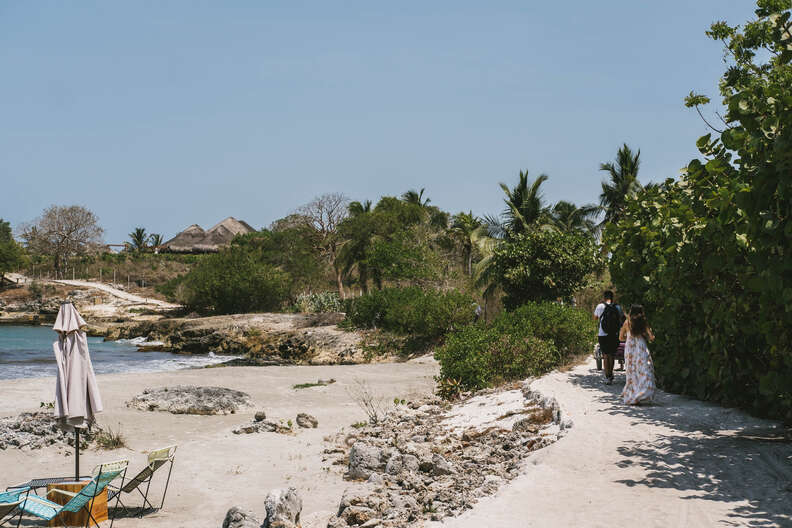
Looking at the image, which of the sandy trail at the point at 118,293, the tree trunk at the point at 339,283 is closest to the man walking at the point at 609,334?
the tree trunk at the point at 339,283

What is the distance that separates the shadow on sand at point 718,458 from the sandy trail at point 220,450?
3486 millimetres

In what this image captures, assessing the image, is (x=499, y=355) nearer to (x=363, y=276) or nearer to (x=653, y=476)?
(x=653, y=476)

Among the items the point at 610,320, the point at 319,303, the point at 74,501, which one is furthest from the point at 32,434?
the point at 319,303

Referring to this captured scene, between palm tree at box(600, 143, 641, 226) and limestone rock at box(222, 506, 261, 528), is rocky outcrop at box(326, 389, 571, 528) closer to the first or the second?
limestone rock at box(222, 506, 261, 528)

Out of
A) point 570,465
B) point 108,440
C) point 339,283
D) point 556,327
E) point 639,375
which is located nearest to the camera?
point 570,465

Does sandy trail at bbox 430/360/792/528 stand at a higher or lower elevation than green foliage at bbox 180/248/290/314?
lower

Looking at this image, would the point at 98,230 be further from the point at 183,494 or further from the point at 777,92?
the point at 777,92

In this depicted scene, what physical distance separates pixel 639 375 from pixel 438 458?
3937 mm

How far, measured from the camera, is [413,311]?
88.9 ft

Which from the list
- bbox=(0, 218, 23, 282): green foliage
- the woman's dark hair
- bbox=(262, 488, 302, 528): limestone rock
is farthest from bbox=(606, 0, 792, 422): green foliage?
bbox=(0, 218, 23, 282): green foliage

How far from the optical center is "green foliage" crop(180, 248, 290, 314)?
144 ft

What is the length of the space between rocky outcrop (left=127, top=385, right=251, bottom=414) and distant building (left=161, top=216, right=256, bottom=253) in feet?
208

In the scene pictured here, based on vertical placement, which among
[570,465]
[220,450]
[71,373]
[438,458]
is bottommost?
[220,450]

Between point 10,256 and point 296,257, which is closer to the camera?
point 296,257
